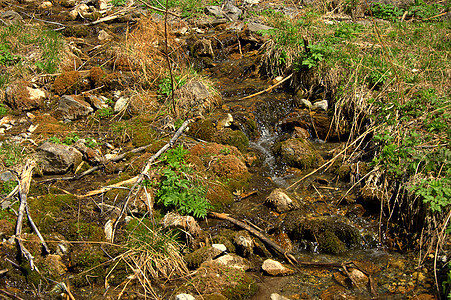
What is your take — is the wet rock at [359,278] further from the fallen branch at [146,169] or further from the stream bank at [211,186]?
the fallen branch at [146,169]

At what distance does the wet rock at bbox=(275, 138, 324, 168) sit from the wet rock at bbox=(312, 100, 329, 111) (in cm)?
125

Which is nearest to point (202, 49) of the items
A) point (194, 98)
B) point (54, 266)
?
point (194, 98)

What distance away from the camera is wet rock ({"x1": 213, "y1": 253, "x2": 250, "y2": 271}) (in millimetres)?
4078

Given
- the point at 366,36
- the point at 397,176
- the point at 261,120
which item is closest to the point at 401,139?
the point at 397,176

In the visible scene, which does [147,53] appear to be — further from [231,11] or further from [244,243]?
[244,243]

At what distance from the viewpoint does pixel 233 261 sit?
4.14m

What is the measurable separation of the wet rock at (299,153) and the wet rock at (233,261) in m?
2.35

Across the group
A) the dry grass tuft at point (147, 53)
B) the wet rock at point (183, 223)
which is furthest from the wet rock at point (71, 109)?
the wet rock at point (183, 223)

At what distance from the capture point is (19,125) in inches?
260

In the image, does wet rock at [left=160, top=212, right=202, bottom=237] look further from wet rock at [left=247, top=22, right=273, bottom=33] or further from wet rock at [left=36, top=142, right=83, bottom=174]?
wet rock at [left=247, top=22, right=273, bottom=33]

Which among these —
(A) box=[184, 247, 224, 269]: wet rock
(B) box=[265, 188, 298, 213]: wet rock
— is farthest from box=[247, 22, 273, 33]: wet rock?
(A) box=[184, 247, 224, 269]: wet rock

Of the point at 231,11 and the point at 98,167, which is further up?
the point at 231,11

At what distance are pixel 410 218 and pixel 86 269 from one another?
12.3 ft

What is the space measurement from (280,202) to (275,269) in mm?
1158
